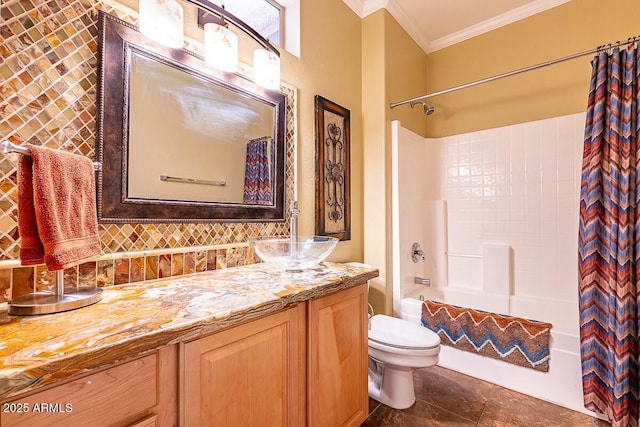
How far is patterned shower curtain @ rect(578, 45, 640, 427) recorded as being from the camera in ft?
5.00

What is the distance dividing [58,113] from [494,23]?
322cm

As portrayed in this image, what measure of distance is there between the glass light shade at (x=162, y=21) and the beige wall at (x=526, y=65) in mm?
2498

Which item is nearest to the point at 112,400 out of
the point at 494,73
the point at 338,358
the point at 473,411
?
the point at 338,358

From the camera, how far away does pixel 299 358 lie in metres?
1.06

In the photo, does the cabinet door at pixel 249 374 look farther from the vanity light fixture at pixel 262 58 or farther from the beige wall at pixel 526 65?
the beige wall at pixel 526 65

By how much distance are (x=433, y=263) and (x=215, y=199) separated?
2.24 m

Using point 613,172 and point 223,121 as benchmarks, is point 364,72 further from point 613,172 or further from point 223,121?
point 613,172

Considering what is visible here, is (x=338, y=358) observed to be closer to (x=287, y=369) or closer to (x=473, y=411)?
(x=287, y=369)

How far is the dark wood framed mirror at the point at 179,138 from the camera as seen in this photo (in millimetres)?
1056

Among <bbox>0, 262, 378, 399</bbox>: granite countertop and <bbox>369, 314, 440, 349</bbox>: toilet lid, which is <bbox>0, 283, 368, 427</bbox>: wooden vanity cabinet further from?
<bbox>369, 314, 440, 349</bbox>: toilet lid

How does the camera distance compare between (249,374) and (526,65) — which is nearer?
(249,374)

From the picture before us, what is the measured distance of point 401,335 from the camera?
1761 millimetres

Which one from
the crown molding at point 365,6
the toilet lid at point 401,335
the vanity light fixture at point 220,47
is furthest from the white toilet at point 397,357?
the crown molding at point 365,6

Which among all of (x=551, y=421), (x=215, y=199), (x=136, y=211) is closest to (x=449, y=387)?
(x=551, y=421)
